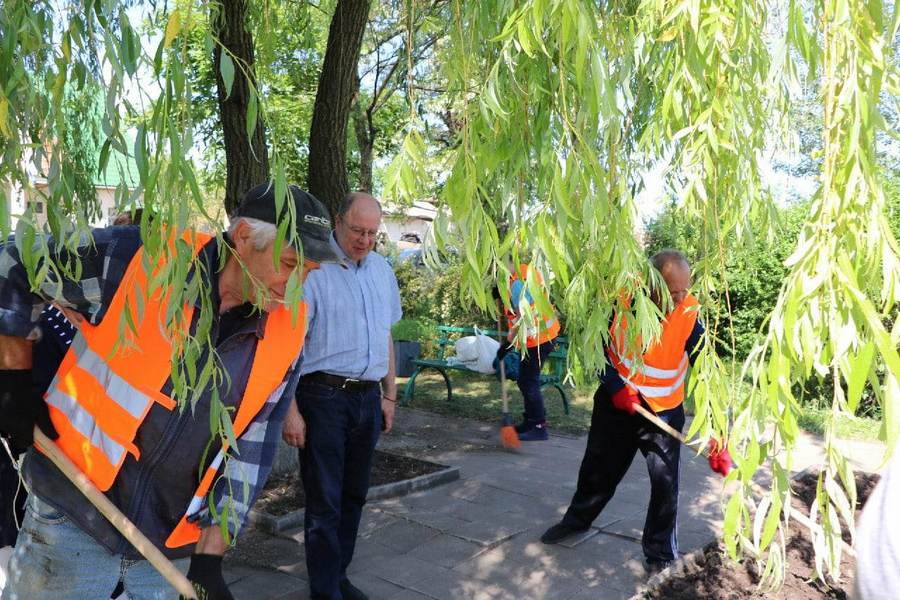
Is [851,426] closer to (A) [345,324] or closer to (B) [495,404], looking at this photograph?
(B) [495,404]

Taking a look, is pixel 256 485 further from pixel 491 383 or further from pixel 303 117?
pixel 303 117

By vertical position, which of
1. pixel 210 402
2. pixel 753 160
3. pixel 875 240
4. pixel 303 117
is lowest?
pixel 210 402

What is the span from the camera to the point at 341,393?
366cm

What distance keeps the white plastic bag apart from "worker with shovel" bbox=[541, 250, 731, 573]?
4766 millimetres

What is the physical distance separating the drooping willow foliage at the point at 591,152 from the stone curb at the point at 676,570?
143cm

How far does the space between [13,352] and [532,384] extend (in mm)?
5806

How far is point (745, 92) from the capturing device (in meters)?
2.76

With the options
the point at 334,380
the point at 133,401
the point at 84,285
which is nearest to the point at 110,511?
the point at 133,401

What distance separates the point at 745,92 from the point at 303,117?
33.6 feet

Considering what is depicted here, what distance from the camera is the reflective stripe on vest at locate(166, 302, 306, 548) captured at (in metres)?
2.22

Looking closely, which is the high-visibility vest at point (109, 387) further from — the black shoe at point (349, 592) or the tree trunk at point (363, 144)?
the tree trunk at point (363, 144)

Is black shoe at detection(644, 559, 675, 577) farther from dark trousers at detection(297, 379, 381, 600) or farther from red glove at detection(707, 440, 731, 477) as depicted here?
dark trousers at detection(297, 379, 381, 600)

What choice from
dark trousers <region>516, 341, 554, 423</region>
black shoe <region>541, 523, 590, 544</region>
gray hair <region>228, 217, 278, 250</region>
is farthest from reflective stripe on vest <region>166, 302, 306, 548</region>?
dark trousers <region>516, 341, 554, 423</region>

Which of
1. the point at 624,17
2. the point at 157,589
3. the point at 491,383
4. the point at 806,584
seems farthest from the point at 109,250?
the point at 491,383
